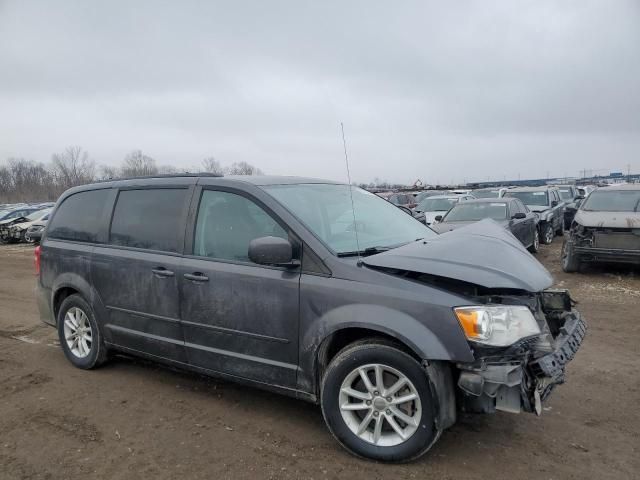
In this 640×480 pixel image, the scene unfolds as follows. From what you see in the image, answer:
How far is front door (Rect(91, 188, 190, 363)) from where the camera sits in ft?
13.2

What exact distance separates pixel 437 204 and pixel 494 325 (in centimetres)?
1323

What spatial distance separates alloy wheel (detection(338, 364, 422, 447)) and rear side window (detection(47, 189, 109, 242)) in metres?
2.97

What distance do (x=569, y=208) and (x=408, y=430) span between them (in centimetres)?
1362

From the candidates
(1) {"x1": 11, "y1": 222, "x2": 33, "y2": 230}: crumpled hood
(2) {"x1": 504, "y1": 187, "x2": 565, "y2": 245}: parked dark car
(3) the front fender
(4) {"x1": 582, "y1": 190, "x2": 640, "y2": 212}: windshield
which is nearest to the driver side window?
(3) the front fender

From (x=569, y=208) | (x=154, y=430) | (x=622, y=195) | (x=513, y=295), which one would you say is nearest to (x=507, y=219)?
(x=622, y=195)

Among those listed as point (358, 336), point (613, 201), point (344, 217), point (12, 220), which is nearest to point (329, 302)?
point (358, 336)

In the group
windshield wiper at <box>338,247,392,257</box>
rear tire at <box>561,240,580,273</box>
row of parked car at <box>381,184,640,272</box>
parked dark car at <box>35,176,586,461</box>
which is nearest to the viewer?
parked dark car at <box>35,176,586,461</box>

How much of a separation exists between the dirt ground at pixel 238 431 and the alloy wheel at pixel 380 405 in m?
0.20

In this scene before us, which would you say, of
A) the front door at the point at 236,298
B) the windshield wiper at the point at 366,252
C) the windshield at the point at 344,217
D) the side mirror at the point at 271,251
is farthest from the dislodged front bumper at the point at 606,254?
the side mirror at the point at 271,251

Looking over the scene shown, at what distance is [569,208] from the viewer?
14.6 m

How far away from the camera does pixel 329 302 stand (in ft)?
10.5

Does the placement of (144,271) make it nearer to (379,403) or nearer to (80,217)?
(80,217)

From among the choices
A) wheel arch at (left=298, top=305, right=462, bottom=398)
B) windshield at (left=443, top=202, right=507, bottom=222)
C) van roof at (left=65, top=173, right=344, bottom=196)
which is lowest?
wheel arch at (left=298, top=305, right=462, bottom=398)

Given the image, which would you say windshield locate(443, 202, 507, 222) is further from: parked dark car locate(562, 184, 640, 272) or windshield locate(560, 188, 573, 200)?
windshield locate(560, 188, 573, 200)
